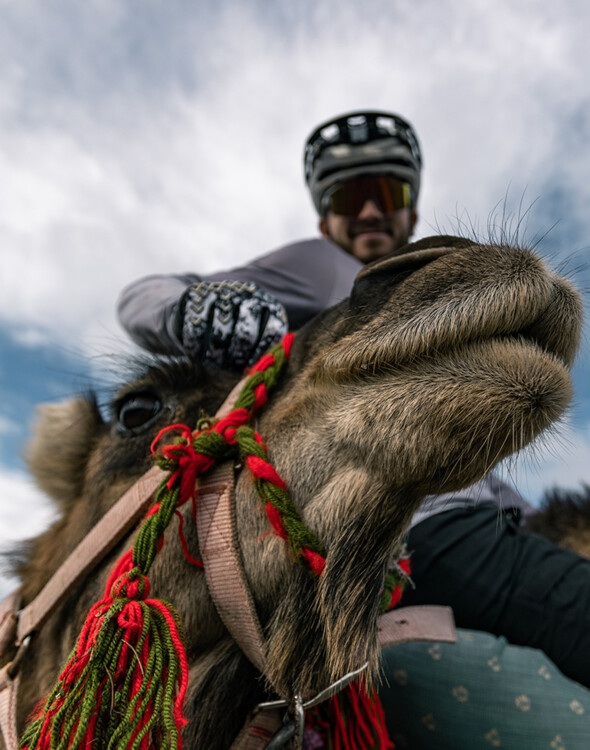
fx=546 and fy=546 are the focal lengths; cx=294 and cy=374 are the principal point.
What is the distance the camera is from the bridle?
1.20m

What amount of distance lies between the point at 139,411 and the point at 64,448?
1.84ft

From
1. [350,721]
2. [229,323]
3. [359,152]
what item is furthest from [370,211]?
[350,721]

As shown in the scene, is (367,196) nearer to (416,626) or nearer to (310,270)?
(310,270)

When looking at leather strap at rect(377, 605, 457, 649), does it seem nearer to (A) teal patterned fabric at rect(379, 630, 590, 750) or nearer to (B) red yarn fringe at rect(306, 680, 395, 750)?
(B) red yarn fringe at rect(306, 680, 395, 750)

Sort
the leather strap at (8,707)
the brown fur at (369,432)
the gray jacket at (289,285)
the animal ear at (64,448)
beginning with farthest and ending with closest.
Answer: the gray jacket at (289,285)
the animal ear at (64,448)
the leather strap at (8,707)
the brown fur at (369,432)

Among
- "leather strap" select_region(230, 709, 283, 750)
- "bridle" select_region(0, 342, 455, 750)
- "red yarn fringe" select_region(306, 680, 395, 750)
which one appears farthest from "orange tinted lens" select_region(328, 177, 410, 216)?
Result: "leather strap" select_region(230, 709, 283, 750)

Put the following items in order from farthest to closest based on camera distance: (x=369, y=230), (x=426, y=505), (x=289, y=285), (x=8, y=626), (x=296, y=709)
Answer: (x=369, y=230), (x=289, y=285), (x=426, y=505), (x=8, y=626), (x=296, y=709)

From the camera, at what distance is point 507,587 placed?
1940 millimetres

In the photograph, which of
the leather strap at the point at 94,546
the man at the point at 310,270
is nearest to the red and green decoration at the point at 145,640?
the leather strap at the point at 94,546

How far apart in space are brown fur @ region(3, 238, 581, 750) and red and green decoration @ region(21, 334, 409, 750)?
57 mm

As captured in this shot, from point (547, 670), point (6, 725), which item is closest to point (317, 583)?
point (6, 725)

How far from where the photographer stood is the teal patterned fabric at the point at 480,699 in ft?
5.61

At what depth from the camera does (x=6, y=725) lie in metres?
1.42

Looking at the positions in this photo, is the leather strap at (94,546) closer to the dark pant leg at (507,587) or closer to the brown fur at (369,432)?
the brown fur at (369,432)
